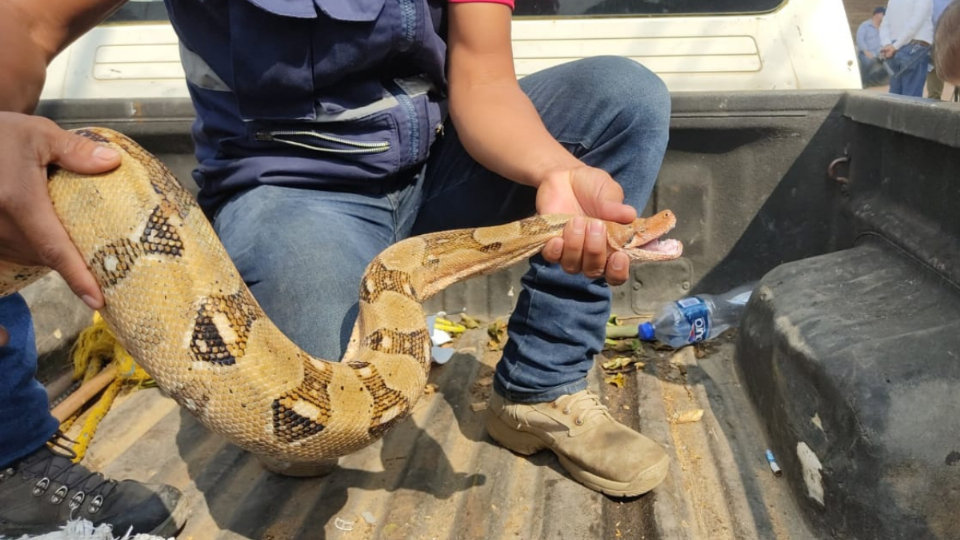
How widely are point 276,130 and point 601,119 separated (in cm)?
135

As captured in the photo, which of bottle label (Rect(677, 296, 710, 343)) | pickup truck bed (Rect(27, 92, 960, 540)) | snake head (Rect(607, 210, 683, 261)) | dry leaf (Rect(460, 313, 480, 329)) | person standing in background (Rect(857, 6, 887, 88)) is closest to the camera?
pickup truck bed (Rect(27, 92, 960, 540))

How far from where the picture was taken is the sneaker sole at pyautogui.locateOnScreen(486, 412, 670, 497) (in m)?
2.83

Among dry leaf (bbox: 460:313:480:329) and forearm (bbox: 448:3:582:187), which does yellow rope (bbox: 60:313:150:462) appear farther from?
forearm (bbox: 448:3:582:187)

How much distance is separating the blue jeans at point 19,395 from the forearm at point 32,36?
983 millimetres

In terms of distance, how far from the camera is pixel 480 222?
327cm

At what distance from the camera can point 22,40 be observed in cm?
228

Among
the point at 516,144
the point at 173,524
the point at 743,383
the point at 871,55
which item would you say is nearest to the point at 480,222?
the point at 516,144

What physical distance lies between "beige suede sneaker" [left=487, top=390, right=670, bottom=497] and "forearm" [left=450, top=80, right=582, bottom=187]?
1.05 metres

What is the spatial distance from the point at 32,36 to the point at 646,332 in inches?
123

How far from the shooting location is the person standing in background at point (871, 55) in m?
11.6

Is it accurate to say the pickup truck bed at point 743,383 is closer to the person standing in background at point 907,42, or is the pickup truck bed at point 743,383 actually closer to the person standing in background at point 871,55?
the person standing in background at point 907,42

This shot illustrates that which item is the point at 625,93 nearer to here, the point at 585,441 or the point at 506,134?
the point at 506,134

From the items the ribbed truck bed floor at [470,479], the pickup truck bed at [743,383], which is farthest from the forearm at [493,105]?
the ribbed truck bed floor at [470,479]

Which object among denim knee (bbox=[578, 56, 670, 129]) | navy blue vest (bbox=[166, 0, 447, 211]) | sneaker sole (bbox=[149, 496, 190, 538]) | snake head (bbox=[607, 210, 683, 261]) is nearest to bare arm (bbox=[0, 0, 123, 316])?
navy blue vest (bbox=[166, 0, 447, 211])
